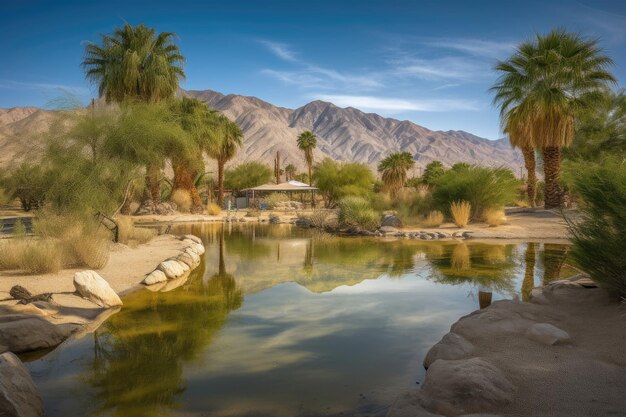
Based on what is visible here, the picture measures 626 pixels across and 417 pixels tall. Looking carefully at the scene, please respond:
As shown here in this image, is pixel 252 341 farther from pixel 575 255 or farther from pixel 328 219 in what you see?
pixel 328 219

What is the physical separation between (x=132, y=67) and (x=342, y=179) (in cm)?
1511

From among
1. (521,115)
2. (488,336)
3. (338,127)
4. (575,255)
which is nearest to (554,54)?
(521,115)

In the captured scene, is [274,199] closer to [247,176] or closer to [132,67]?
[247,176]

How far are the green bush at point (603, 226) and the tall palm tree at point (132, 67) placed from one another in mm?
23937

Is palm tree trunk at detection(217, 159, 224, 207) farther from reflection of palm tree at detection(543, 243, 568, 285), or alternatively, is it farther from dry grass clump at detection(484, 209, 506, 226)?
reflection of palm tree at detection(543, 243, 568, 285)

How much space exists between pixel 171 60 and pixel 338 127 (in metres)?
151

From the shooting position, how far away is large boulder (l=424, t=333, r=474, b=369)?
4.85 meters

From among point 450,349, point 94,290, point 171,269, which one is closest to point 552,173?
point 171,269

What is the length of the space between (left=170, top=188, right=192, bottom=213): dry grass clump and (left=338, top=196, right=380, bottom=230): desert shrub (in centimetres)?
1418

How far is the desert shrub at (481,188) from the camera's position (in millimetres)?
21359

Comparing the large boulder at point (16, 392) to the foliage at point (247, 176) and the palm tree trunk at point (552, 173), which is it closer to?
the palm tree trunk at point (552, 173)

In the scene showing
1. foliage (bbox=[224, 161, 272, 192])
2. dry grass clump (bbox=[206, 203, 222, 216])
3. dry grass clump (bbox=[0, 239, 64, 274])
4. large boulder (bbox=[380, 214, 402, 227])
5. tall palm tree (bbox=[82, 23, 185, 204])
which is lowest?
dry grass clump (bbox=[0, 239, 64, 274])

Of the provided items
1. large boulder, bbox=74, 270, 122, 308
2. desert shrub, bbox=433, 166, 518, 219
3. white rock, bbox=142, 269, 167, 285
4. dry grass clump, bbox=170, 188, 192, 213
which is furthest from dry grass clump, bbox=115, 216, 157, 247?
dry grass clump, bbox=170, 188, 192, 213

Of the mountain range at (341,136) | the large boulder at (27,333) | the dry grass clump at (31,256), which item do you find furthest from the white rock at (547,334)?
the mountain range at (341,136)
